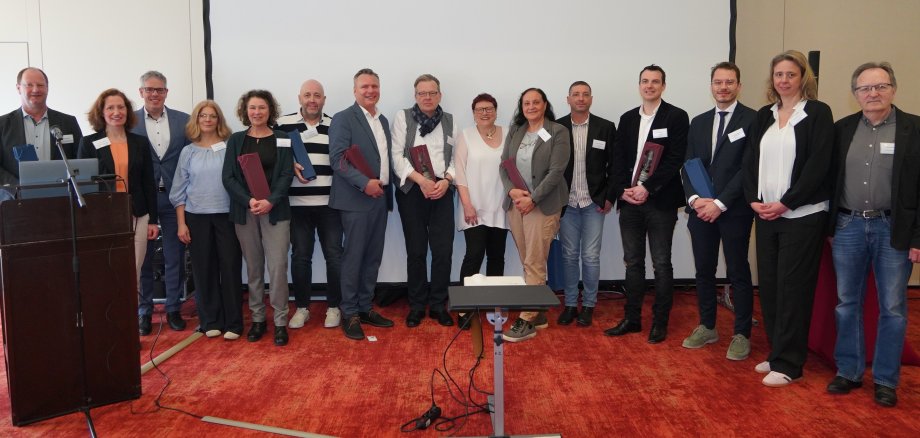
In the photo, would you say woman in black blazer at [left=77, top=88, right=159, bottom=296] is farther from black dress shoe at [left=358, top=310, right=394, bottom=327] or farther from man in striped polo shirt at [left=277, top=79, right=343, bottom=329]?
black dress shoe at [left=358, top=310, right=394, bottom=327]

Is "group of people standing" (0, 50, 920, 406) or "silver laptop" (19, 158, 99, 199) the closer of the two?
"silver laptop" (19, 158, 99, 199)

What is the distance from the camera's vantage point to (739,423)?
264 centimetres

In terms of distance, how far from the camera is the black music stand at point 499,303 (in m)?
2.20

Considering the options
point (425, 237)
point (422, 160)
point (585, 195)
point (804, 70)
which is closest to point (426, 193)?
point (422, 160)

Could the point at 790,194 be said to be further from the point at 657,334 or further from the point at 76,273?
the point at 76,273

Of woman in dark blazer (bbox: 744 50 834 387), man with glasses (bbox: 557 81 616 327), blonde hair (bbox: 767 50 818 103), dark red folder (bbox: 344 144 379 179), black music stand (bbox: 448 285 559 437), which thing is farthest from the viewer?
man with glasses (bbox: 557 81 616 327)

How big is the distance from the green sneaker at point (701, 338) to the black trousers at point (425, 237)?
63.1 inches

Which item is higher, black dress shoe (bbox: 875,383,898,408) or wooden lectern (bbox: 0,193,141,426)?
wooden lectern (bbox: 0,193,141,426)

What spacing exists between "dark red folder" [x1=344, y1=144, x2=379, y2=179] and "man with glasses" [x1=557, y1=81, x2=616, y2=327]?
128cm

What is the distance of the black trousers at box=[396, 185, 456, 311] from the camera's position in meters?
4.22

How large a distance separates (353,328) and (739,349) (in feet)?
7.52

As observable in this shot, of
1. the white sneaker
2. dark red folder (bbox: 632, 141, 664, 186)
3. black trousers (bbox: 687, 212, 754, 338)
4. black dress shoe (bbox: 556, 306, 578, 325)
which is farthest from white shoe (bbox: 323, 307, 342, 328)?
black trousers (bbox: 687, 212, 754, 338)

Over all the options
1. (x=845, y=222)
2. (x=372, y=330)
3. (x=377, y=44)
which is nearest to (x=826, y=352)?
(x=845, y=222)

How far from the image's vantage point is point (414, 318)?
13.9 feet
